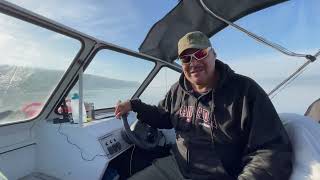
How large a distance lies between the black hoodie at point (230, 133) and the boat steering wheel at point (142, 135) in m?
0.42

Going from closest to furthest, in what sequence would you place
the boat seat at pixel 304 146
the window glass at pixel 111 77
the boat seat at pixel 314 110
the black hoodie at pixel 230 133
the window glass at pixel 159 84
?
1. the boat seat at pixel 304 146
2. the black hoodie at pixel 230 133
3. the boat seat at pixel 314 110
4. the window glass at pixel 111 77
5. the window glass at pixel 159 84

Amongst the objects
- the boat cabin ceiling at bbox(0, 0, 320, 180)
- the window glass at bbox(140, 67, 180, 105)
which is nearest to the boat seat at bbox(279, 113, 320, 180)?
the boat cabin ceiling at bbox(0, 0, 320, 180)

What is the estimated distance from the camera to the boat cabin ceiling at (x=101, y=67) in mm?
2418

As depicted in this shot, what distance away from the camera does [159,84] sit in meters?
4.48

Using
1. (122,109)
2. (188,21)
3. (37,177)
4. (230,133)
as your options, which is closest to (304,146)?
(230,133)

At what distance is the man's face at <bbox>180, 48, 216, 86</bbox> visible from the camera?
230cm

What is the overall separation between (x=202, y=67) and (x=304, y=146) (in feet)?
2.72

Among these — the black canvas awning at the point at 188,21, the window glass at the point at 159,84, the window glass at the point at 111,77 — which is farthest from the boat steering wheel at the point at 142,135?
the window glass at the point at 159,84

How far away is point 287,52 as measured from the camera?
326cm

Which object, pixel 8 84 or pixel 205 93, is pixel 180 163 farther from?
pixel 8 84

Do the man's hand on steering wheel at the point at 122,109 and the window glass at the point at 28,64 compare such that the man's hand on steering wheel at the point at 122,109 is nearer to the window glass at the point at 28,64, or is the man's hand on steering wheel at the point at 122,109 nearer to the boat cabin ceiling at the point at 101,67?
the boat cabin ceiling at the point at 101,67

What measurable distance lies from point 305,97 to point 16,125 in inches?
103

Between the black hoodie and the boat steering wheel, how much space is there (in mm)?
421

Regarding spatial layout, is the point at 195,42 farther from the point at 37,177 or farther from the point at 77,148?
the point at 37,177
